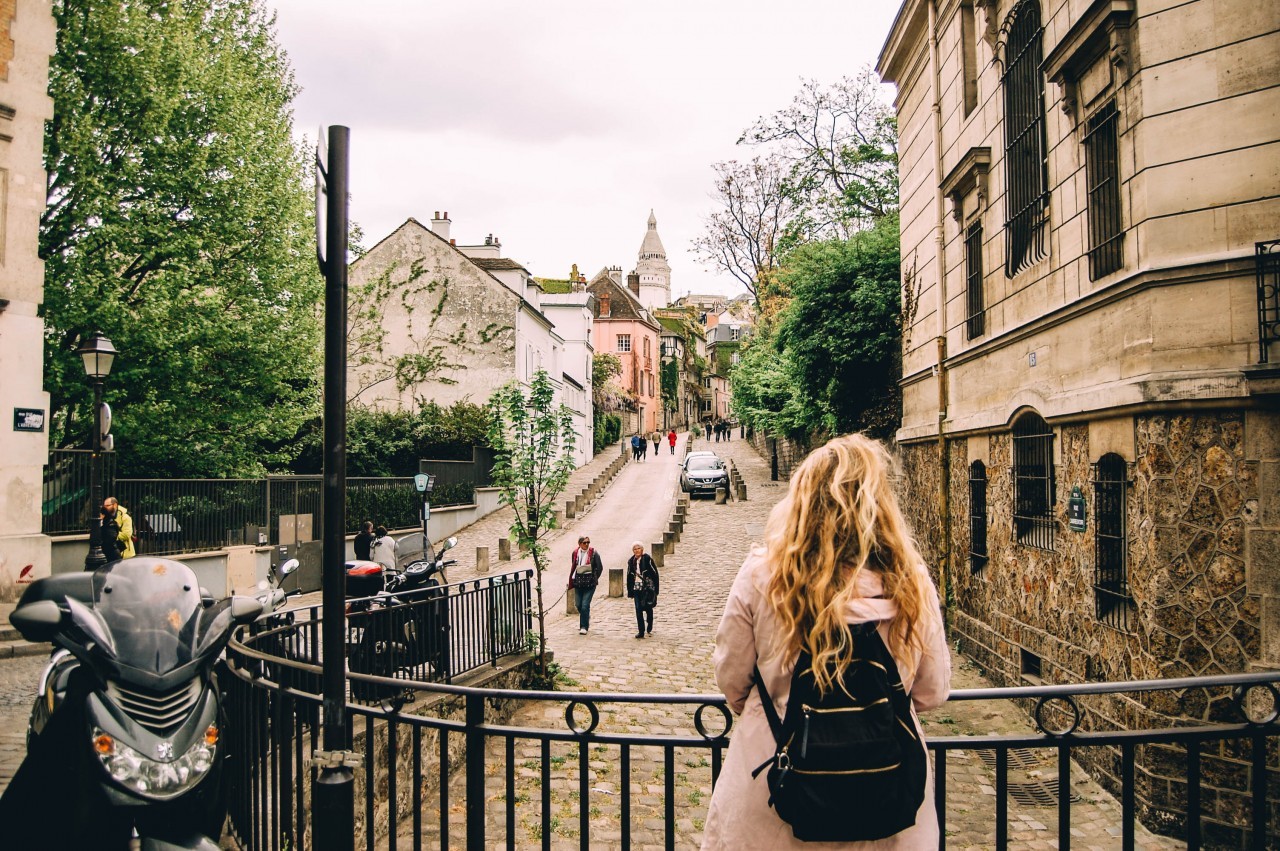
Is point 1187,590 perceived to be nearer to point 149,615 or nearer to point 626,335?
point 149,615

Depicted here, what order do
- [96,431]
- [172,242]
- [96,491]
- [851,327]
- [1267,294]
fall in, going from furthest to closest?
1. [851,327]
2. [172,242]
3. [96,431]
4. [96,491]
5. [1267,294]

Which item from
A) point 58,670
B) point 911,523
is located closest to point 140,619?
point 58,670

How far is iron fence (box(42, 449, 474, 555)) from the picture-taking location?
15648 mm

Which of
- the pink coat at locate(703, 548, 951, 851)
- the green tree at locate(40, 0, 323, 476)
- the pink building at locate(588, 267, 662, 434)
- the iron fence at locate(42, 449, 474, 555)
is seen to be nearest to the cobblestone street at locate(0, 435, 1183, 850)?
the pink coat at locate(703, 548, 951, 851)

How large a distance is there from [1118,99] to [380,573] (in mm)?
9513

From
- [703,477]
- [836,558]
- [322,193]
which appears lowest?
[703,477]

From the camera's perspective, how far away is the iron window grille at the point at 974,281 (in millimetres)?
13500

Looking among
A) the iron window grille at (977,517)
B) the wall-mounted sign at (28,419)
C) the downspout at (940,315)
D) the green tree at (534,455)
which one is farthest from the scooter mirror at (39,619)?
the downspout at (940,315)

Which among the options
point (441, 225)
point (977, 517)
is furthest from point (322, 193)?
point (441, 225)

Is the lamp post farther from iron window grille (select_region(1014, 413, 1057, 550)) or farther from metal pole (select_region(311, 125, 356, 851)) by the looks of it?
iron window grille (select_region(1014, 413, 1057, 550))

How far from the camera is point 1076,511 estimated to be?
9.54 m

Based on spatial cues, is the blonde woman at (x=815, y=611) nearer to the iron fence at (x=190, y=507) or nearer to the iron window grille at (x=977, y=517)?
the iron window grille at (x=977, y=517)

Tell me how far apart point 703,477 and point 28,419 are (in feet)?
79.8

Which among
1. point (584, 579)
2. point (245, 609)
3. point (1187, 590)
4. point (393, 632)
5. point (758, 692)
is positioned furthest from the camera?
point (584, 579)
